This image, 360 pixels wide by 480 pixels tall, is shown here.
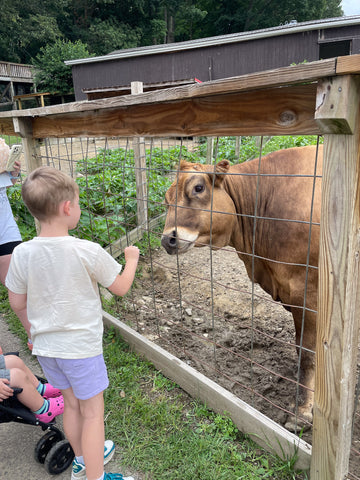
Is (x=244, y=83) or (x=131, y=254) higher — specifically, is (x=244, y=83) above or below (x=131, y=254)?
above

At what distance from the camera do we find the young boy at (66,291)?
1.72 metres

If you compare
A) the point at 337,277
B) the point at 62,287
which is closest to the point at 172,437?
the point at 62,287

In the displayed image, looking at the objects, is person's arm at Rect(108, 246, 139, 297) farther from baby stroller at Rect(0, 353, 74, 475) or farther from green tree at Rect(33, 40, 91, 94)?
green tree at Rect(33, 40, 91, 94)

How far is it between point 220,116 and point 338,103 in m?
0.72

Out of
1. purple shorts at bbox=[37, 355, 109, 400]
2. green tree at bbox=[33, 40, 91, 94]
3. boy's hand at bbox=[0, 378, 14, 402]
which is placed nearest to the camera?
purple shorts at bbox=[37, 355, 109, 400]

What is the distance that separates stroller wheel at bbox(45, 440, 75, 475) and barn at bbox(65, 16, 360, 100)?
24.3 m

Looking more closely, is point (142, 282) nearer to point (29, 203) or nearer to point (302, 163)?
point (302, 163)

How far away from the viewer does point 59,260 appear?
67.8 inches

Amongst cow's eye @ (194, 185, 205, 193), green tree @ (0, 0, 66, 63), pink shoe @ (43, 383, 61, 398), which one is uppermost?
green tree @ (0, 0, 66, 63)

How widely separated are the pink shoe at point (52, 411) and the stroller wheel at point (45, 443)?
9cm

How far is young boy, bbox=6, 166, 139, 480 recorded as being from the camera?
5.65 ft

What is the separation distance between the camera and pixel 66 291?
1.76 metres

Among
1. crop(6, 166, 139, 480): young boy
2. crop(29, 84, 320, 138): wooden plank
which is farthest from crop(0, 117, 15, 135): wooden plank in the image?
crop(6, 166, 139, 480): young boy

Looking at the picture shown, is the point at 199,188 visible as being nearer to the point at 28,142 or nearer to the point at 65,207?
the point at 65,207
